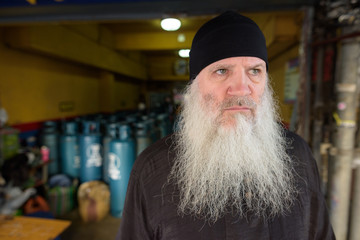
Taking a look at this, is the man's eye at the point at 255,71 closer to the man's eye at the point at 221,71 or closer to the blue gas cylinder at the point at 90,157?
the man's eye at the point at 221,71

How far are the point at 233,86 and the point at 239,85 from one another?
2 cm

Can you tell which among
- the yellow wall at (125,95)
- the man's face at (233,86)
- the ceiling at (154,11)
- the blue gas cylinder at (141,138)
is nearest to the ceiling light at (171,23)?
the ceiling at (154,11)

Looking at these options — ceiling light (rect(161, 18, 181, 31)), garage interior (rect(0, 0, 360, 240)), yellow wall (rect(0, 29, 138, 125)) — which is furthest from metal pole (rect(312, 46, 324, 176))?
yellow wall (rect(0, 29, 138, 125))

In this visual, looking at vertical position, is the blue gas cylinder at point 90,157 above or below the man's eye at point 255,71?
below

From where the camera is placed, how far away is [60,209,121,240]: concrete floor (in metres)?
2.60

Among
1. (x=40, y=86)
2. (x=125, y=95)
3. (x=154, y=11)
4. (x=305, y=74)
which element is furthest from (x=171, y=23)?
(x=125, y=95)

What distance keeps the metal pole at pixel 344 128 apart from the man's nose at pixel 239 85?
114cm

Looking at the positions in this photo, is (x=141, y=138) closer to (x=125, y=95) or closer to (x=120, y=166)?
(x=120, y=166)

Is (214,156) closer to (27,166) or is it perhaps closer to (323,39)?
(323,39)

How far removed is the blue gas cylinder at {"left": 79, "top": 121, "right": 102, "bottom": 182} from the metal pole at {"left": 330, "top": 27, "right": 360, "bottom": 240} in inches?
117

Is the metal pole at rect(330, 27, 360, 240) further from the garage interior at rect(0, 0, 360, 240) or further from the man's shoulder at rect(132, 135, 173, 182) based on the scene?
the man's shoulder at rect(132, 135, 173, 182)

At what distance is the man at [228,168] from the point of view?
830mm

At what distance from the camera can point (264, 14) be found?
1.86 metres

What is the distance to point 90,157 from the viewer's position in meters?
3.36
